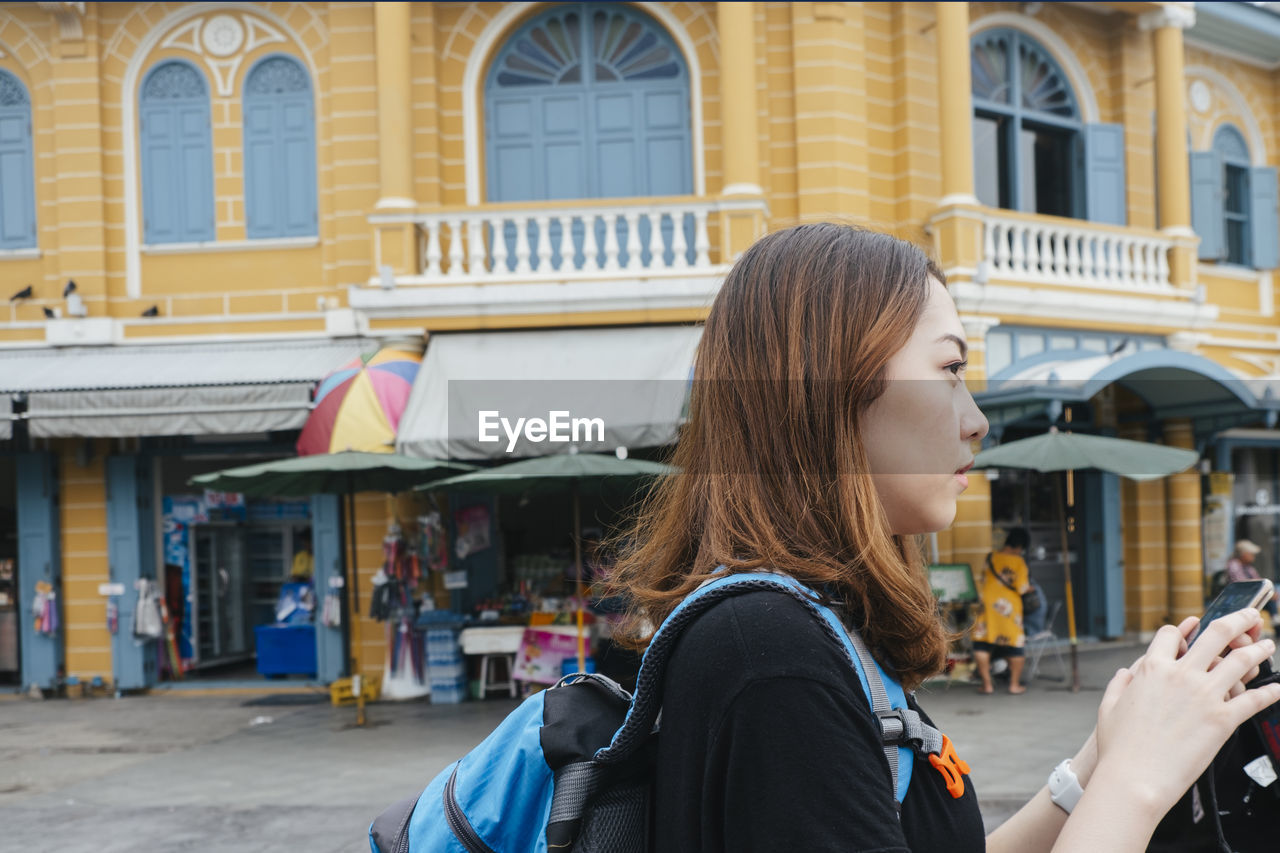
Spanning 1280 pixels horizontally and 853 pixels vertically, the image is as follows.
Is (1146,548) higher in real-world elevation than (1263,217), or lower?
lower

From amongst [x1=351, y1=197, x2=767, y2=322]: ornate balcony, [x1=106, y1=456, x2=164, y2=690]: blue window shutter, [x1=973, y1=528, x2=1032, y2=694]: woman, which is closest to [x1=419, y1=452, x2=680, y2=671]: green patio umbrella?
[x1=351, y1=197, x2=767, y2=322]: ornate balcony

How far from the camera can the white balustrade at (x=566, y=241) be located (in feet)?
33.6

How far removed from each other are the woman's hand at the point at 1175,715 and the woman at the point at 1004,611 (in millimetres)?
9083

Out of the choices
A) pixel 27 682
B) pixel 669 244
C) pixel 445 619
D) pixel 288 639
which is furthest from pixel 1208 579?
pixel 27 682

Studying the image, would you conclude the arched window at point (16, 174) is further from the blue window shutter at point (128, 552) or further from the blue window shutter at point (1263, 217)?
the blue window shutter at point (1263, 217)

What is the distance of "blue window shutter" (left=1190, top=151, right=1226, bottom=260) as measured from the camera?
509 inches

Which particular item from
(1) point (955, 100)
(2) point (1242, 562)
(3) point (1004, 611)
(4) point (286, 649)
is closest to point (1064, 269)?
(1) point (955, 100)

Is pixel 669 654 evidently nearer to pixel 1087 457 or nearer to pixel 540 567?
pixel 1087 457

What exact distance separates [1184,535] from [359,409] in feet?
31.7

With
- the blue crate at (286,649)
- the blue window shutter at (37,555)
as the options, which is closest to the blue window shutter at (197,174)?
the blue window shutter at (37,555)

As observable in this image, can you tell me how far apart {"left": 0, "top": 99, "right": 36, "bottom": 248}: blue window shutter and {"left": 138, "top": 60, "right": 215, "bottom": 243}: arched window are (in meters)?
1.26

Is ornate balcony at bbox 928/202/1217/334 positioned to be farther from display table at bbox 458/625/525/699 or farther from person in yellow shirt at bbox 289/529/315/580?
person in yellow shirt at bbox 289/529/315/580

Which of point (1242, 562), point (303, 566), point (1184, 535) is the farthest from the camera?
point (1184, 535)

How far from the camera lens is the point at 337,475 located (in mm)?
8875
